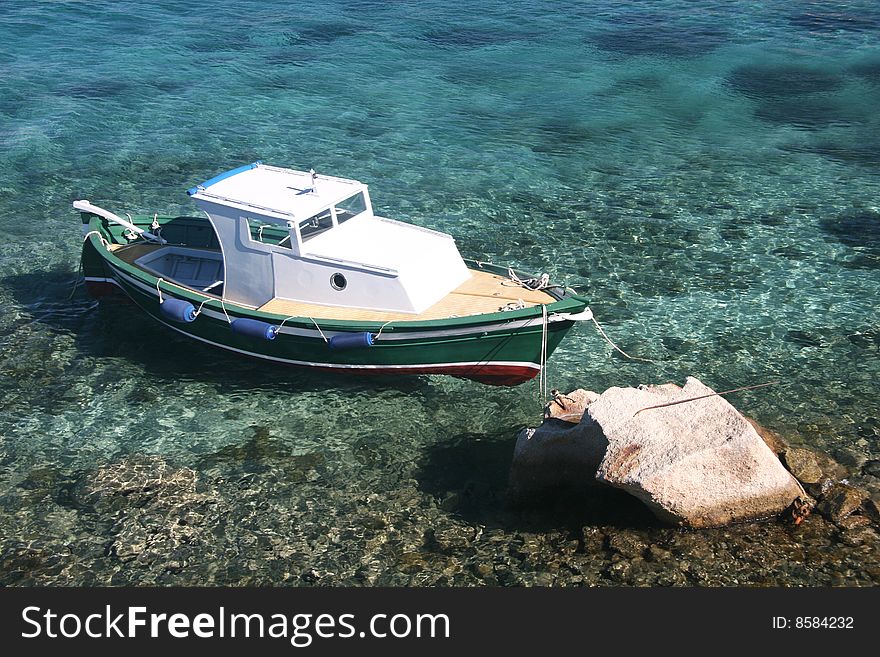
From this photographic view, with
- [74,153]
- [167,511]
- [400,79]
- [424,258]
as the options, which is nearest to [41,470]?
[167,511]

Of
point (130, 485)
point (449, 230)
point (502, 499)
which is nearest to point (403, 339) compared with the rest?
point (502, 499)

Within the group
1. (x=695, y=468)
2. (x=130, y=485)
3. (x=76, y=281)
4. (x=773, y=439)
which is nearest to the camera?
(x=695, y=468)

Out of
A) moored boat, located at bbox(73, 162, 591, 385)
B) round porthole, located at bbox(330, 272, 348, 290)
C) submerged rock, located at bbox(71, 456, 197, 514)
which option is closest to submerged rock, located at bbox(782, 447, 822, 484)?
moored boat, located at bbox(73, 162, 591, 385)

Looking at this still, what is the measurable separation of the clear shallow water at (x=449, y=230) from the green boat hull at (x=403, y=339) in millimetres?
661

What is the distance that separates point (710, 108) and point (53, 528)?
92.5 feet

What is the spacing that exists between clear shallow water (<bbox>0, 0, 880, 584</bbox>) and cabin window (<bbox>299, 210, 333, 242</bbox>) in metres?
3.00

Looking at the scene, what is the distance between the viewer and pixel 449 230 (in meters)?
25.1

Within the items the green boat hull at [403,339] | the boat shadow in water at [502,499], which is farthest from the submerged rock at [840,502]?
the green boat hull at [403,339]

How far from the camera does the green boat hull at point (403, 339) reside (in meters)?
16.5

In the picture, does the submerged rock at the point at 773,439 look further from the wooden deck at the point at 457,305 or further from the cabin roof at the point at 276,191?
the cabin roof at the point at 276,191

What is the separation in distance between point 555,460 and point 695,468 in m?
2.22

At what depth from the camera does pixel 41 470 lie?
15.7m

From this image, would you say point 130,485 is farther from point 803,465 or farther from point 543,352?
point 803,465

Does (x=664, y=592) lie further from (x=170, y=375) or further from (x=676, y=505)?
(x=170, y=375)
